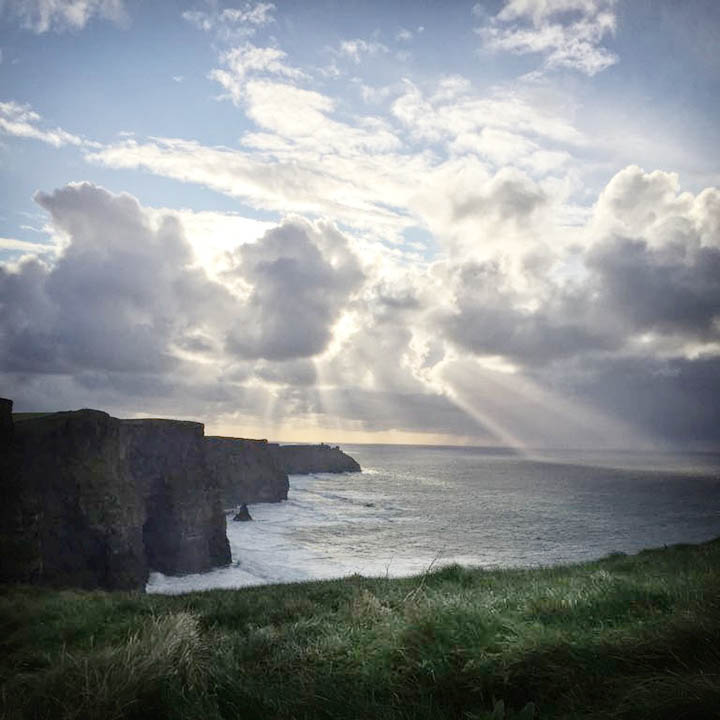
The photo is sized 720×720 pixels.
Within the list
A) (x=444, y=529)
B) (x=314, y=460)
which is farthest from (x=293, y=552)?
(x=314, y=460)

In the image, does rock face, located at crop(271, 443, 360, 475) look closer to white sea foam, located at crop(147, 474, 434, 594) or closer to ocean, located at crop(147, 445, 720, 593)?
ocean, located at crop(147, 445, 720, 593)

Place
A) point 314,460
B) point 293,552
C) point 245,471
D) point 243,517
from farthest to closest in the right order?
point 314,460, point 245,471, point 243,517, point 293,552

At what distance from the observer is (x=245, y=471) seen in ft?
307

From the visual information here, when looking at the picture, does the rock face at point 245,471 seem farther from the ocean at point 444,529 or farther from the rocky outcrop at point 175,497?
the rocky outcrop at point 175,497

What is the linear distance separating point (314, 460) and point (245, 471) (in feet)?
248

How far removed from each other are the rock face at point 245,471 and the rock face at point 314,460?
61856mm

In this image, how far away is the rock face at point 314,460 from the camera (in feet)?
528

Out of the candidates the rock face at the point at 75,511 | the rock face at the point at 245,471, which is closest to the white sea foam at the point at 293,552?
the rock face at the point at 245,471

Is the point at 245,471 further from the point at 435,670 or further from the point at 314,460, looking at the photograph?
the point at 435,670

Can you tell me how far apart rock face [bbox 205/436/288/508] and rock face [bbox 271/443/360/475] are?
61856 millimetres

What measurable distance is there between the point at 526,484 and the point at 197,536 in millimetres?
95207

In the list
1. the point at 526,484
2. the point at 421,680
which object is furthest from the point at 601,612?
the point at 526,484

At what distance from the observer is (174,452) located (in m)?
51.0

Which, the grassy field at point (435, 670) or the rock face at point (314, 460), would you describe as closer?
the grassy field at point (435, 670)
